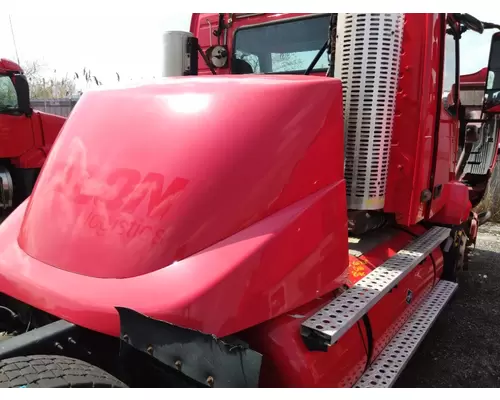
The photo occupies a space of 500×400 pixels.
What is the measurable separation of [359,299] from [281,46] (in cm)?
197

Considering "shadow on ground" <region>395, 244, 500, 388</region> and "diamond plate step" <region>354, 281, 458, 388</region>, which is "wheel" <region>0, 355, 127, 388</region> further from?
"shadow on ground" <region>395, 244, 500, 388</region>

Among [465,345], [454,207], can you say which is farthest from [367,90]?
[465,345]

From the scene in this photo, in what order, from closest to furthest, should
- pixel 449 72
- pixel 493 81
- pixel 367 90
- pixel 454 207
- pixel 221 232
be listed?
pixel 221 232 < pixel 367 90 < pixel 449 72 < pixel 454 207 < pixel 493 81

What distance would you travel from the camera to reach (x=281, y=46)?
312cm

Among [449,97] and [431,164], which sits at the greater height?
[449,97]

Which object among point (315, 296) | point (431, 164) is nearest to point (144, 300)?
point (315, 296)

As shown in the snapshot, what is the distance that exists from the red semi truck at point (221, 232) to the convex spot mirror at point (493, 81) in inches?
54.2

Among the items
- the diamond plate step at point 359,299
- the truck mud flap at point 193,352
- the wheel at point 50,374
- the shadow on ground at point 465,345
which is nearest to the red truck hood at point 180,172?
the truck mud flap at point 193,352

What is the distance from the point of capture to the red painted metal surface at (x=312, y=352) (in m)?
1.62

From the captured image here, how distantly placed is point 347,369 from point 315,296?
385 mm

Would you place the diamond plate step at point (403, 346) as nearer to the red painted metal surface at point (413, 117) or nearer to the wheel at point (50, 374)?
the red painted metal surface at point (413, 117)

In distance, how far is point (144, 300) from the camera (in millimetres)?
1477

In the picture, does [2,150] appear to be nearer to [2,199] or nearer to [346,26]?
[2,199]

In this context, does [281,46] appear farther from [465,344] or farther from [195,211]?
[465,344]
